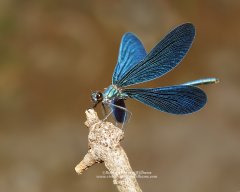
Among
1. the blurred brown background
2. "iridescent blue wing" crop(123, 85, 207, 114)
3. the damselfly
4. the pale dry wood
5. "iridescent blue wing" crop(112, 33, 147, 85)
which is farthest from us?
the blurred brown background

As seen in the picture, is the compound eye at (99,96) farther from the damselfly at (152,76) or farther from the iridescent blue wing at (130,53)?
the iridescent blue wing at (130,53)

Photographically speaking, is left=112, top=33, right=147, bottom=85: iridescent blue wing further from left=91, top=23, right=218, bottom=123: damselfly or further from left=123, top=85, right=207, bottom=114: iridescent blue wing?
left=123, top=85, right=207, bottom=114: iridescent blue wing

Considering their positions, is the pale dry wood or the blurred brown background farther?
the blurred brown background

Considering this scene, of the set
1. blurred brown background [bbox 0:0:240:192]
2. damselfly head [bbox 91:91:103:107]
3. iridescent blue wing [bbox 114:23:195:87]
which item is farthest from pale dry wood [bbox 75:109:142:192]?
blurred brown background [bbox 0:0:240:192]

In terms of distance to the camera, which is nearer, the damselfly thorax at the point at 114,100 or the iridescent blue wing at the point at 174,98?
the iridescent blue wing at the point at 174,98

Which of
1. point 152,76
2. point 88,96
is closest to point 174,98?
point 152,76

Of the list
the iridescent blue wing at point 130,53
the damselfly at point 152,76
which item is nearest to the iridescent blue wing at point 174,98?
the damselfly at point 152,76

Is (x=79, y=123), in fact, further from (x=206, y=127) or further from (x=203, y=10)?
(x=203, y=10)
